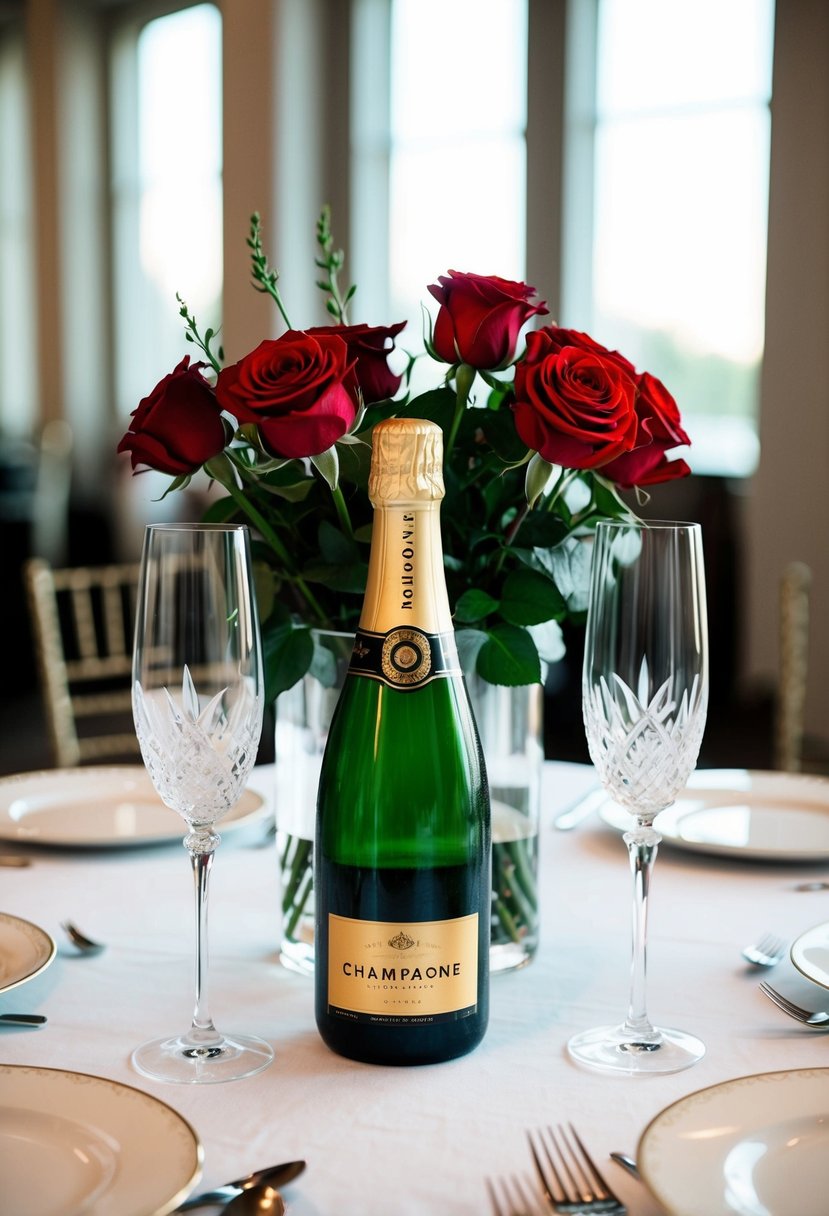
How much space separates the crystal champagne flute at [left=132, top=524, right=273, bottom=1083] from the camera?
0.73 m

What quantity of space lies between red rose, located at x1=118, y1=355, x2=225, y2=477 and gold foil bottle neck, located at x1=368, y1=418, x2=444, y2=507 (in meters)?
0.12

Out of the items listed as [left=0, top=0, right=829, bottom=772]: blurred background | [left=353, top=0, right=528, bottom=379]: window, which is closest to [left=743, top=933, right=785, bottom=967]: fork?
[left=0, top=0, right=829, bottom=772]: blurred background

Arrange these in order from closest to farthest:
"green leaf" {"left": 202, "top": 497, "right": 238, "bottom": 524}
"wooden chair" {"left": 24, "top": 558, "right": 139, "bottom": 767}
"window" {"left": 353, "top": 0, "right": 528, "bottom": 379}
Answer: "green leaf" {"left": 202, "top": 497, "right": 238, "bottom": 524} < "wooden chair" {"left": 24, "top": 558, "right": 139, "bottom": 767} < "window" {"left": 353, "top": 0, "right": 528, "bottom": 379}

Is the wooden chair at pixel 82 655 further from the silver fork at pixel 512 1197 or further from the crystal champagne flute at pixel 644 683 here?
the silver fork at pixel 512 1197

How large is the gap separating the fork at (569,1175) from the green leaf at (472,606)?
1.01 feet

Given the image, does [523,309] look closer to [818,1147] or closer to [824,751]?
[818,1147]

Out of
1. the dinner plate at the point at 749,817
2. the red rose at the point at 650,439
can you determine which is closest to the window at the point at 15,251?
the dinner plate at the point at 749,817

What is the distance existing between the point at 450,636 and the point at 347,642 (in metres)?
0.11

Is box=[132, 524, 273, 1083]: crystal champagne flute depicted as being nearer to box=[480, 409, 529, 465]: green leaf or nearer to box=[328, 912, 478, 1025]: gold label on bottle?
box=[328, 912, 478, 1025]: gold label on bottle

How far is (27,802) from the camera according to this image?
4.03ft

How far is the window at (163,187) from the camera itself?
666cm

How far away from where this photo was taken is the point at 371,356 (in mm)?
808

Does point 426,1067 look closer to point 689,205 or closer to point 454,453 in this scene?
point 454,453

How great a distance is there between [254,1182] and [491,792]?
368 millimetres
